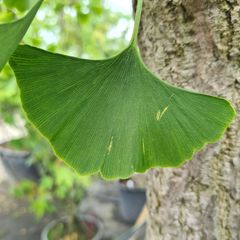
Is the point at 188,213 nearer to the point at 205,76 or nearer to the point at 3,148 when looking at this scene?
the point at 205,76

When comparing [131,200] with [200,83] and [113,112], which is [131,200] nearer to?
[200,83]

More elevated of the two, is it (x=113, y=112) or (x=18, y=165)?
(x=113, y=112)

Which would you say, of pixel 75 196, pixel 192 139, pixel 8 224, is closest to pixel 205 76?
pixel 192 139

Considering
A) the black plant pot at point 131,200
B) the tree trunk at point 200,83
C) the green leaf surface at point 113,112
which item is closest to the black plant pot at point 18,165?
the black plant pot at point 131,200

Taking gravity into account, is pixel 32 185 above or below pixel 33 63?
below

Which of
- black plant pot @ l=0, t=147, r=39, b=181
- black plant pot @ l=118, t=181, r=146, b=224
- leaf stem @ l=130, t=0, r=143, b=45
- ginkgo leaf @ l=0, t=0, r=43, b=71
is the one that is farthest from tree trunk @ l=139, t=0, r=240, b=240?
black plant pot @ l=0, t=147, r=39, b=181

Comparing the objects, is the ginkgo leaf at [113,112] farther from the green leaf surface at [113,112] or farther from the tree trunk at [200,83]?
the tree trunk at [200,83]

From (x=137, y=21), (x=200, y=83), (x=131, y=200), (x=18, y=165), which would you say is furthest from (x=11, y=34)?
(x=18, y=165)
